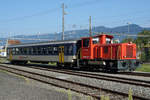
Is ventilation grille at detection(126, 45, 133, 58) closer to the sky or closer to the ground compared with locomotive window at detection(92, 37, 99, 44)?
closer to the ground

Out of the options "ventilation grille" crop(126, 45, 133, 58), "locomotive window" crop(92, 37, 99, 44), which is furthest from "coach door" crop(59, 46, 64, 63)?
"ventilation grille" crop(126, 45, 133, 58)

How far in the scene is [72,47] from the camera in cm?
2017

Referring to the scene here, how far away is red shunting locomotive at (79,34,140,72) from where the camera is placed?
16719 mm

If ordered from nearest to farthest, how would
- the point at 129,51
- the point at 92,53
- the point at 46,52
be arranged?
the point at 129,51 → the point at 92,53 → the point at 46,52

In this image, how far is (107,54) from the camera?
57.6 ft

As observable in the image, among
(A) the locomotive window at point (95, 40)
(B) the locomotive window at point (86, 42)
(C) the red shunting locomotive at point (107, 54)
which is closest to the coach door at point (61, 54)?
(C) the red shunting locomotive at point (107, 54)

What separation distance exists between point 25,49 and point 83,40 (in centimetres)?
1081

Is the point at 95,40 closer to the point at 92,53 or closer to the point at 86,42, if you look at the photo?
the point at 86,42

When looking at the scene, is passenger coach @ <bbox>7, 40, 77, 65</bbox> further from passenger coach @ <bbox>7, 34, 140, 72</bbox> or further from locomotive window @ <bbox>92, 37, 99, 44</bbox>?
locomotive window @ <bbox>92, 37, 99, 44</bbox>

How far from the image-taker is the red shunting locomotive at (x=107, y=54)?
16719mm

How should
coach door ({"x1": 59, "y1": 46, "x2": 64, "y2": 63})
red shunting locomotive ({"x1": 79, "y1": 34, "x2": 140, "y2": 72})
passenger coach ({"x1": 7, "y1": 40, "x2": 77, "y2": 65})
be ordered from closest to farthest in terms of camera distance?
red shunting locomotive ({"x1": 79, "y1": 34, "x2": 140, "y2": 72}) < passenger coach ({"x1": 7, "y1": 40, "x2": 77, "y2": 65}) < coach door ({"x1": 59, "y1": 46, "x2": 64, "y2": 63})

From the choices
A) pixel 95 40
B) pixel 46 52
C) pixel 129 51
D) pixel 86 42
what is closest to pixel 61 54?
pixel 46 52

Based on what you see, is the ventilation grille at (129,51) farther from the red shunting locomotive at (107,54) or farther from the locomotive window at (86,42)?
the locomotive window at (86,42)

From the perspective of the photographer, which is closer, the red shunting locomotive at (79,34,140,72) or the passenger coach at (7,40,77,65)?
the red shunting locomotive at (79,34,140,72)
